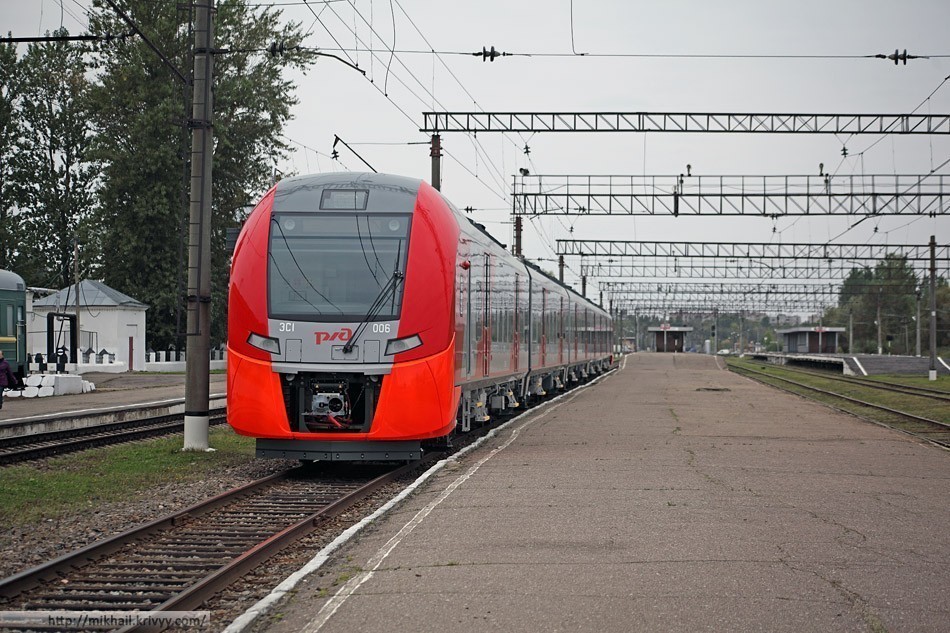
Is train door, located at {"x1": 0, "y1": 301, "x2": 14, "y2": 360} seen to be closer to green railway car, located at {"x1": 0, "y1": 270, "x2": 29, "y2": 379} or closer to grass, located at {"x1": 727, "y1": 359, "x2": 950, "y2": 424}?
green railway car, located at {"x1": 0, "y1": 270, "x2": 29, "y2": 379}

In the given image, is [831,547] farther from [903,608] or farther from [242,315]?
[242,315]

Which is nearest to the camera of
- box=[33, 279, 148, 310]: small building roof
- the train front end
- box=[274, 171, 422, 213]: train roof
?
the train front end

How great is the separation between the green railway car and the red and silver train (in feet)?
64.8

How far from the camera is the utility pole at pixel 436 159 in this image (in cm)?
2723

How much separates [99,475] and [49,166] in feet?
179

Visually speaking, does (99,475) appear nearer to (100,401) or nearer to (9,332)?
(100,401)

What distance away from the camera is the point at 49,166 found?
6297cm

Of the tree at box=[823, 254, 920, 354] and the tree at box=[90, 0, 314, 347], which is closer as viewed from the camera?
the tree at box=[90, 0, 314, 347]

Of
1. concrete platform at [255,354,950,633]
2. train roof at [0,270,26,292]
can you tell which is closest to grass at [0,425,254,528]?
concrete platform at [255,354,950,633]

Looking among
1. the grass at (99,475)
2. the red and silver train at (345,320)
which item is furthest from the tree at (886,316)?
the red and silver train at (345,320)

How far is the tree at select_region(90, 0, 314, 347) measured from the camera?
46656 millimetres

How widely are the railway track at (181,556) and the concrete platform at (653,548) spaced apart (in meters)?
0.70

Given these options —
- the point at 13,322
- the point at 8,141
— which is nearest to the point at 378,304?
the point at 13,322

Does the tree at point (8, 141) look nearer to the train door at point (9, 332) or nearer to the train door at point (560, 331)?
the train door at point (9, 332)
